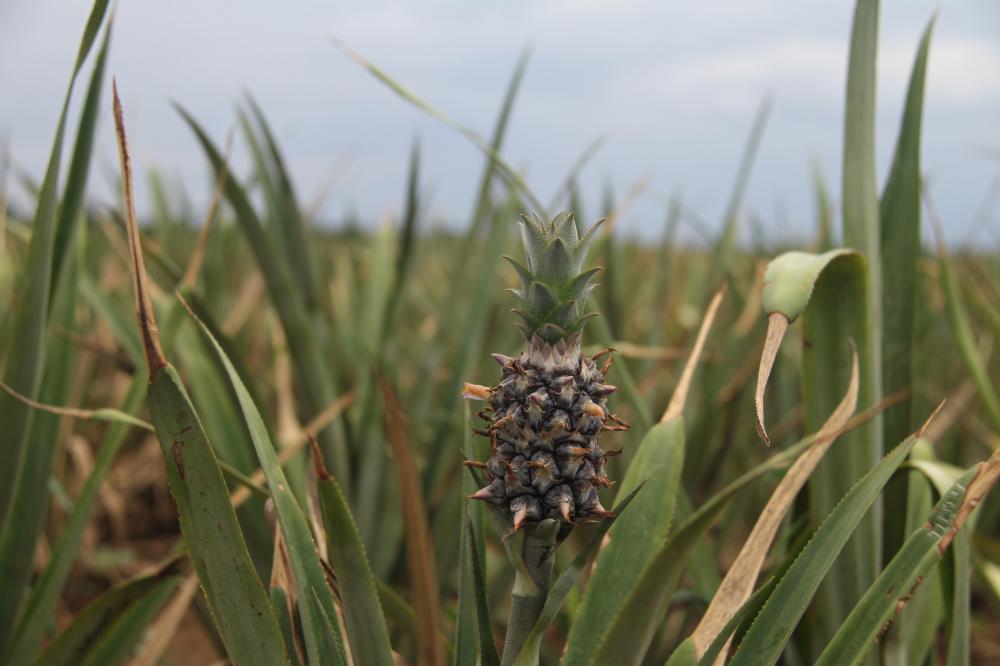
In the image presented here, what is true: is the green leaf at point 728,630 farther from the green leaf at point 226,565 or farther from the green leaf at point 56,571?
the green leaf at point 56,571

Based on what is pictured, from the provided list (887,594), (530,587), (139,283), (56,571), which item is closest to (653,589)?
(530,587)

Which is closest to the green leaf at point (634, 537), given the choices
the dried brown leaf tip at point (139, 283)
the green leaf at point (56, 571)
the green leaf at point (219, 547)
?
the green leaf at point (219, 547)

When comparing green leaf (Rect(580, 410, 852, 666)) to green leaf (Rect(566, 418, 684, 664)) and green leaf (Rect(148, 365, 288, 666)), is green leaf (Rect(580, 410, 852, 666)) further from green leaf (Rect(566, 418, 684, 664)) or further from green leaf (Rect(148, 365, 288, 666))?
green leaf (Rect(148, 365, 288, 666))

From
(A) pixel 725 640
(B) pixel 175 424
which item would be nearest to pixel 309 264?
(B) pixel 175 424

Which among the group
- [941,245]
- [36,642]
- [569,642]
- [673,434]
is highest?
[941,245]

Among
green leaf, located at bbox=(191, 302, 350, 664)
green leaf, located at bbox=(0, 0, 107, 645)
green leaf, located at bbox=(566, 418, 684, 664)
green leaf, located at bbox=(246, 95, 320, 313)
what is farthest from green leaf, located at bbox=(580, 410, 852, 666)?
green leaf, located at bbox=(246, 95, 320, 313)

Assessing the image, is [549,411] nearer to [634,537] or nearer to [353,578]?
[353,578]

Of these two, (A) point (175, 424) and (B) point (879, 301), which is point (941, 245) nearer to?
(B) point (879, 301)
